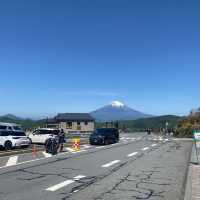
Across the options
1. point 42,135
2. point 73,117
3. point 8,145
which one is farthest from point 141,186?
point 73,117

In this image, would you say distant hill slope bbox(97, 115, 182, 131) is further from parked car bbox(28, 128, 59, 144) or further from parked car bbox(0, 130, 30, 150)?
parked car bbox(0, 130, 30, 150)

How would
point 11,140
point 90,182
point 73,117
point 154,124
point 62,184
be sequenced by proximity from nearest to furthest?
point 62,184 → point 90,182 → point 11,140 → point 73,117 → point 154,124

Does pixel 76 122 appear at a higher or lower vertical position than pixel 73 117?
lower

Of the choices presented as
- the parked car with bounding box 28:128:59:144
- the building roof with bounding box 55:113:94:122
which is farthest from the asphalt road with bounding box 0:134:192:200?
the building roof with bounding box 55:113:94:122

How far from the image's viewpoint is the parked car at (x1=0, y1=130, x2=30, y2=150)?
90.7ft

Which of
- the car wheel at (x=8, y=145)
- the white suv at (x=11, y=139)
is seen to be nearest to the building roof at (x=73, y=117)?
the white suv at (x=11, y=139)

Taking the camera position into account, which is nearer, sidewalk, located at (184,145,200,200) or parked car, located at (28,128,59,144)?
sidewalk, located at (184,145,200,200)

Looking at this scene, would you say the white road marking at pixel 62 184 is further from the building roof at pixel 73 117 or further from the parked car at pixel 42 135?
the building roof at pixel 73 117

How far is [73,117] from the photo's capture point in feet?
314

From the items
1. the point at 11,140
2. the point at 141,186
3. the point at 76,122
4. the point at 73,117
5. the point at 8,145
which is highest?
the point at 73,117

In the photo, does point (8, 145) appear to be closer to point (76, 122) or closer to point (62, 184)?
point (62, 184)

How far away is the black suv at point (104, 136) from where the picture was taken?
38.3 metres

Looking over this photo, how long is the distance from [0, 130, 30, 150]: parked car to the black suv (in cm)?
1023

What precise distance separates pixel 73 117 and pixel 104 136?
187 feet
